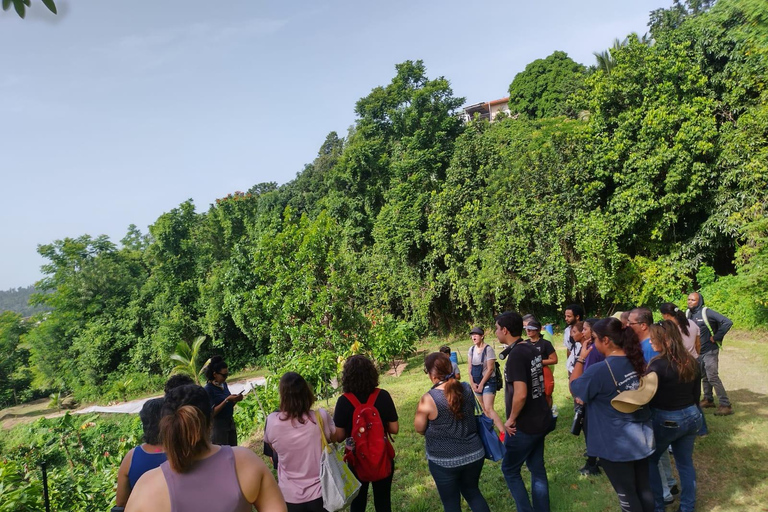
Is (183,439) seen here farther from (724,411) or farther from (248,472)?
(724,411)

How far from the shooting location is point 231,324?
90.9 feet

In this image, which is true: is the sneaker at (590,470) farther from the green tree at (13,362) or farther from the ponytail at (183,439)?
the green tree at (13,362)

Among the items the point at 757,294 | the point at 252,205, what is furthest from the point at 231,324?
the point at 757,294

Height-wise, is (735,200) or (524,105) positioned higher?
(524,105)

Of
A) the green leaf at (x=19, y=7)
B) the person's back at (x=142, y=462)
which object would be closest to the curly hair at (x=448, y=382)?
the person's back at (x=142, y=462)

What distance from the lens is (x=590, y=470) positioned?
474 cm

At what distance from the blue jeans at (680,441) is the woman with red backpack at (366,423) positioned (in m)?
2.02

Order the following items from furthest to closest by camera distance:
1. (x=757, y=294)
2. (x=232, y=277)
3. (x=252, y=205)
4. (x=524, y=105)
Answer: (x=252, y=205)
(x=524, y=105)
(x=232, y=277)
(x=757, y=294)

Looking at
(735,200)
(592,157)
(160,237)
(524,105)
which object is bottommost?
(735,200)

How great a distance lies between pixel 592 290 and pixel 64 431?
15.7 meters

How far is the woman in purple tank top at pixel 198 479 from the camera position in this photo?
1852 millimetres

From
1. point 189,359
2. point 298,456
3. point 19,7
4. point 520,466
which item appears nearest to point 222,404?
point 298,456

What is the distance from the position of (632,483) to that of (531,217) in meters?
13.7

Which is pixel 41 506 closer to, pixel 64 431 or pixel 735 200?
pixel 64 431
